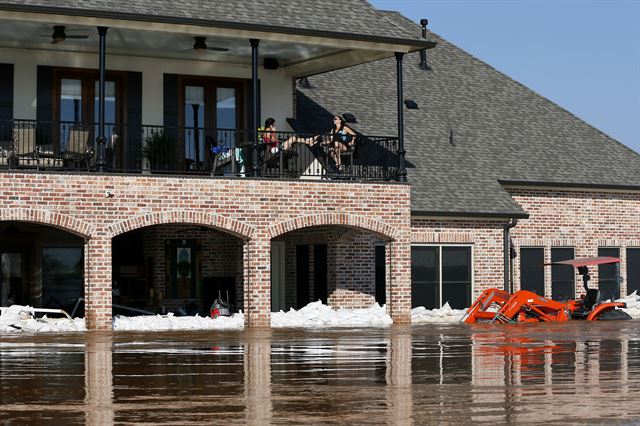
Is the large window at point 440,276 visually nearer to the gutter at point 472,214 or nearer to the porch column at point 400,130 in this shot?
the gutter at point 472,214

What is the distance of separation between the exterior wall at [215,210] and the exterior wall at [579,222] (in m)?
6.03

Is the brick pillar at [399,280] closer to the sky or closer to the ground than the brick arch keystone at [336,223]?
closer to the ground

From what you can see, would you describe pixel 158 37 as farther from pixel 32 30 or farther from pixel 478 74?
pixel 478 74

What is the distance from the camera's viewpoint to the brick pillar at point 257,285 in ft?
87.0

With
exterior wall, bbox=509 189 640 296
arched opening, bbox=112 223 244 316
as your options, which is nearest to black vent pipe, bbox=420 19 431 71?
exterior wall, bbox=509 189 640 296

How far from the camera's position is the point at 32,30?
2595cm

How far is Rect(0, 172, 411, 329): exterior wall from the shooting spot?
24.7 metres

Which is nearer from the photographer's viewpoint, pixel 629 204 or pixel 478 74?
pixel 629 204

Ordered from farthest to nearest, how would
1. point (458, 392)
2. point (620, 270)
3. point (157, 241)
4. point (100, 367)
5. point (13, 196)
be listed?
1. point (620, 270)
2. point (157, 241)
3. point (13, 196)
4. point (100, 367)
5. point (458, 392)

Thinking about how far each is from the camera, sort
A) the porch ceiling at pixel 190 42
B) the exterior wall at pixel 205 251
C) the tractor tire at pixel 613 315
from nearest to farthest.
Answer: the porch ceiling at pixel 190 42 < the tractor tire at pixel 613 315 < the exterior wall at pixel 205 251

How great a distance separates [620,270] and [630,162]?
3.36m

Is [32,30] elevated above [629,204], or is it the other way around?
[32,30]

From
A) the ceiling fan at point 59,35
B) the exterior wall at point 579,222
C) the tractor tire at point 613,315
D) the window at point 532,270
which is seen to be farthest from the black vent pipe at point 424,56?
the ceiling fan at point 59,35

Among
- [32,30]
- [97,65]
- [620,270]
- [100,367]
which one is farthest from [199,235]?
[100,367]
